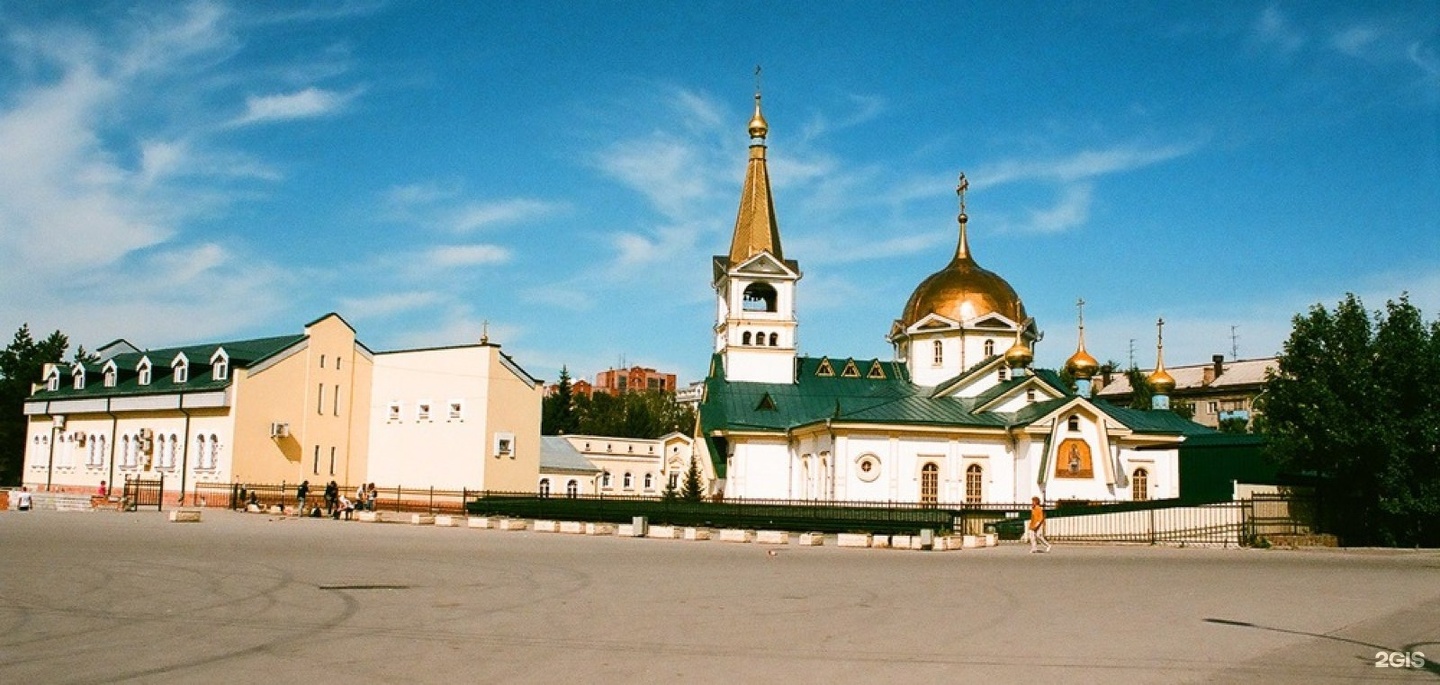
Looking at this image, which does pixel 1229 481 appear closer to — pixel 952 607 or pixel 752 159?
pixel 752 159

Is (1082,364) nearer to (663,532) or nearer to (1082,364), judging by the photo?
(1082,364)

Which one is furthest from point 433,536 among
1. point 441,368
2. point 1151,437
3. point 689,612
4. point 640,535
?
point 1151,437

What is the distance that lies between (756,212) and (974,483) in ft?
63.2

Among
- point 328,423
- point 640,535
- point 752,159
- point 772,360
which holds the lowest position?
point 640,535

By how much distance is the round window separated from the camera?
168ft

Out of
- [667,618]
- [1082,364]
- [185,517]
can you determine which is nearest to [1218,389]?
[1082,364]

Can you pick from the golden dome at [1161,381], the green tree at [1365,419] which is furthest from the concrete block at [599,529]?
the golden dome at [1161,381]

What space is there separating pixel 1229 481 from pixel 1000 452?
10.8m

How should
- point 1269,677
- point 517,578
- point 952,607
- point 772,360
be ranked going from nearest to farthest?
point 1269,677
point 952,607
point 517,578
point 772,360

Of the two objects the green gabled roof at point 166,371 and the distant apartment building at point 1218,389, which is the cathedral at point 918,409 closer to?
the green gabled roof at point 166,371

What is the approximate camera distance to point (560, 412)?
107312mm

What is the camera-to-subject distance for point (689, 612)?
13.2m

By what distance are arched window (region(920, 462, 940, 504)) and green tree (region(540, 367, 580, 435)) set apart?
186 ft

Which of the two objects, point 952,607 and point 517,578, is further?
point 517,578
